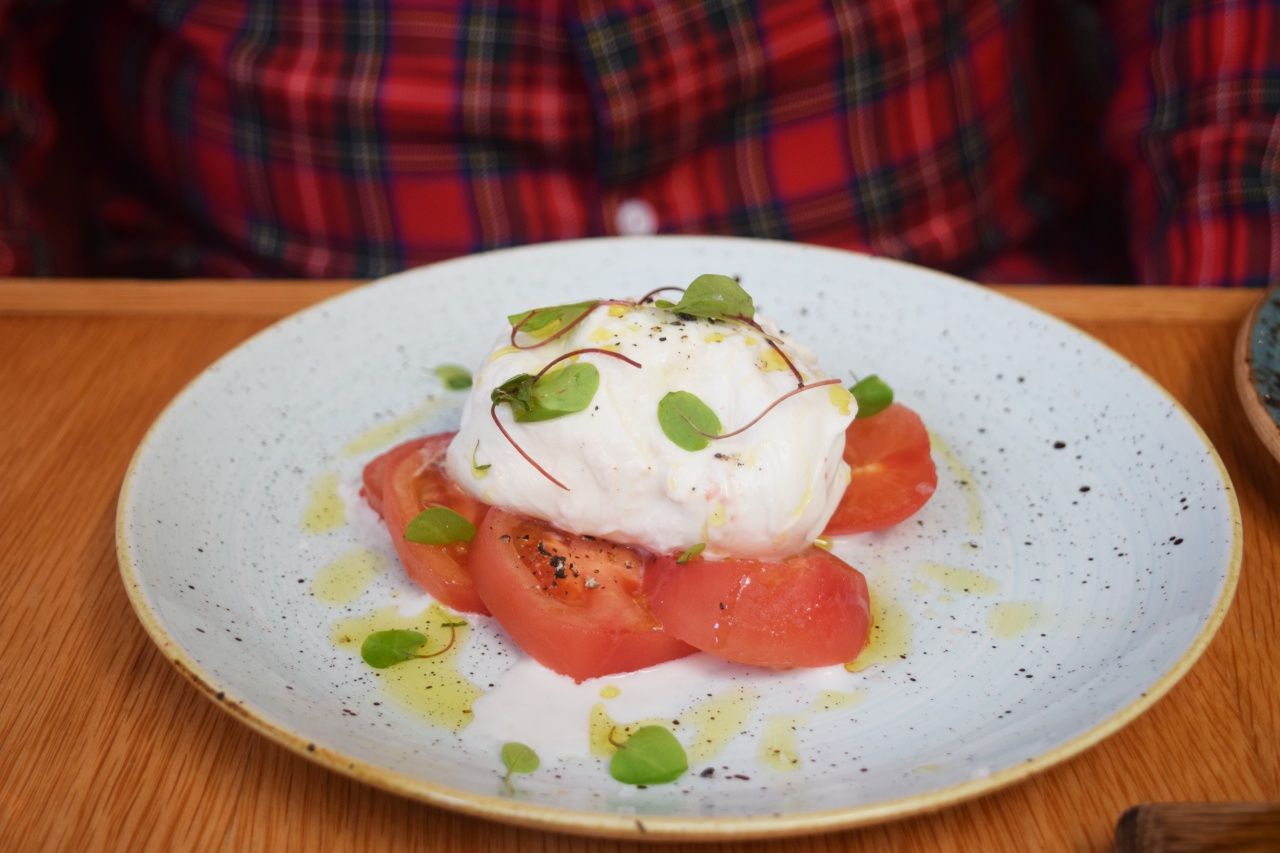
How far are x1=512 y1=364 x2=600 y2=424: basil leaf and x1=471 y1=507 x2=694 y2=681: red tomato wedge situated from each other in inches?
4.7

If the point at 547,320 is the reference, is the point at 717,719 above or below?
below

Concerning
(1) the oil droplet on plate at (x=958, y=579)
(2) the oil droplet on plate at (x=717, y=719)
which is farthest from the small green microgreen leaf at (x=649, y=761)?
(1) the oil droplet on plate at (x=958, y=579)

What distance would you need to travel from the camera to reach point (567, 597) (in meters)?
1.12

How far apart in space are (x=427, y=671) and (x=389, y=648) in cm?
4

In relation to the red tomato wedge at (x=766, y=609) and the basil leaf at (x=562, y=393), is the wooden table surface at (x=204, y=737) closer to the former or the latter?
the red tomato wedge at (x=766, y=609)

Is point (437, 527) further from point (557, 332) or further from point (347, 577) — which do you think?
point (557, 332)

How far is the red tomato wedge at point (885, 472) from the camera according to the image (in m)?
1.26

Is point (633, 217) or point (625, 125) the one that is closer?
point (625, 125)

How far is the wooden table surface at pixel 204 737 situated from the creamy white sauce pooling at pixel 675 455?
31cm

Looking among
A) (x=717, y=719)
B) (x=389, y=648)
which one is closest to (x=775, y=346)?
(x=717, y=719)

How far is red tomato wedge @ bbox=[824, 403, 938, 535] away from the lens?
1259mm

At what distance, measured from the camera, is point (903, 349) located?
60.2 inches

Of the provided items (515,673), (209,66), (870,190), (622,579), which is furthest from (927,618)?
(209,66)

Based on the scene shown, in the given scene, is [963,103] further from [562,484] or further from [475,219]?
[562,484]
